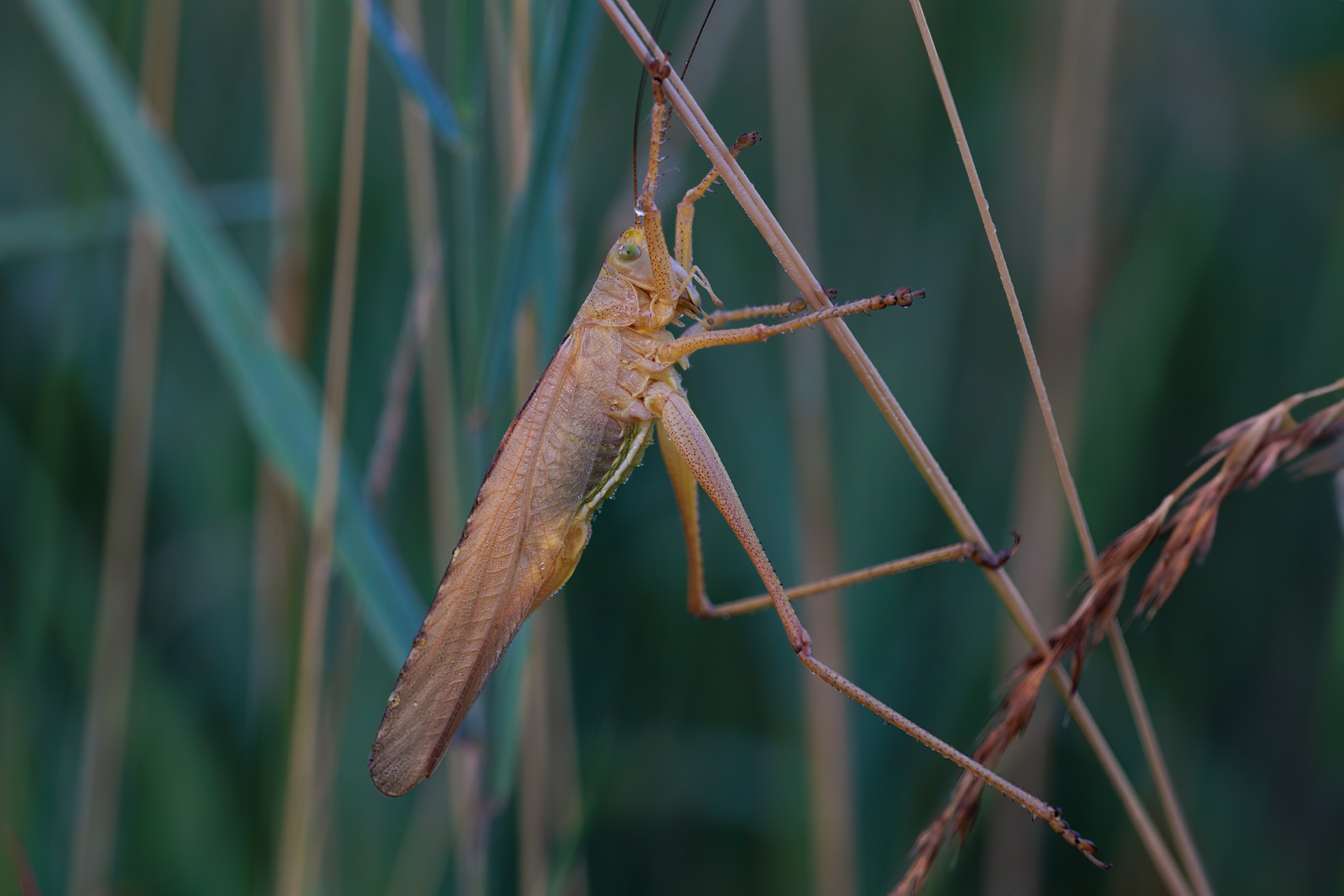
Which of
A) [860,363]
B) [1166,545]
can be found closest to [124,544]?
[860,363]

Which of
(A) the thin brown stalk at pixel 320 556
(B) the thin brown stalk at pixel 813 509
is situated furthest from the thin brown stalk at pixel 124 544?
(B) the thin brown stalk at pixel 813 509

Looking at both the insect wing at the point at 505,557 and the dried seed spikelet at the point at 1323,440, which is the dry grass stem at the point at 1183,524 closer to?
the dried seed spikelet at the point at 1323,440

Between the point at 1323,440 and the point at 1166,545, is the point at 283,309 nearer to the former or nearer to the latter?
the point at 1166,545

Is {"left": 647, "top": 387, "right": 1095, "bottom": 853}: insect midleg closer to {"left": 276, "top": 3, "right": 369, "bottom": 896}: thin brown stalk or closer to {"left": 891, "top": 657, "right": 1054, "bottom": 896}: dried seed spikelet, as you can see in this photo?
{"left": 891, "top": 657, "right": 1054, "bottom": 896}: dried seed spikelet

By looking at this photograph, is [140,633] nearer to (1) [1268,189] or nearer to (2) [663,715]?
(2) [663,715]

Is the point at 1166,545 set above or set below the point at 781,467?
below
